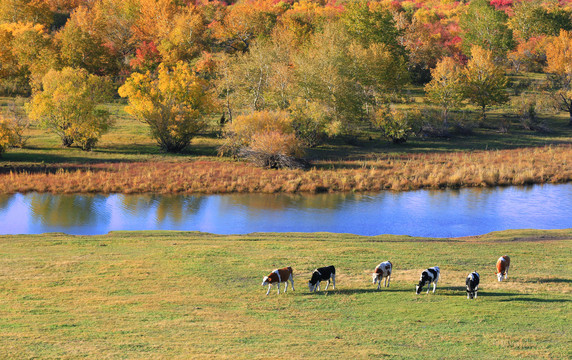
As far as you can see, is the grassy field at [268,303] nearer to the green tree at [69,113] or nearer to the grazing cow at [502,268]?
the grazing cow at [502,268]

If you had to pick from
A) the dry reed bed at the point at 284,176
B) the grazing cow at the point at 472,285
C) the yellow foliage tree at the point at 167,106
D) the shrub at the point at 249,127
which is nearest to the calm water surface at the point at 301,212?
the dry reed bed at the point at 284,176

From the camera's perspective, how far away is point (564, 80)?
276 feet

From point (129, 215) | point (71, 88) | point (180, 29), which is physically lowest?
point (129, 215)

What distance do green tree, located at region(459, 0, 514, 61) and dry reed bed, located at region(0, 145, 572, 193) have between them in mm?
43379

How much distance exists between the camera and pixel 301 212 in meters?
38.4

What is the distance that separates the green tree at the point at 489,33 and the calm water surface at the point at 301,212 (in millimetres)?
54602

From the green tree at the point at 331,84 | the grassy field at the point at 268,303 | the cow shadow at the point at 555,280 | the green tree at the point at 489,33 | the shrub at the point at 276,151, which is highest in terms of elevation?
the green tree at the point at 489,33

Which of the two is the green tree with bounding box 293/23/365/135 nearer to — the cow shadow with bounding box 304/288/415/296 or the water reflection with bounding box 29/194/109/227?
the water reflection with bounding box 29/194/109/227

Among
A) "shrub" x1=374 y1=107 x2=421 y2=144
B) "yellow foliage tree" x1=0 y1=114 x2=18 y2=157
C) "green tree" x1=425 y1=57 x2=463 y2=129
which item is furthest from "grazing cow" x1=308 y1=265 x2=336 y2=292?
"green tree" x1=425 y1=57 x2=463 y2=129

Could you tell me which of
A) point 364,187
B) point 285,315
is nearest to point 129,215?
point 364,187

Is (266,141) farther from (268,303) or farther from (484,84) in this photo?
(484,84)

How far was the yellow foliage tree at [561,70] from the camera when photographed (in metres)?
82.6

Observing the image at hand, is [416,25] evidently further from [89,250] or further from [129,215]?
[89,250]

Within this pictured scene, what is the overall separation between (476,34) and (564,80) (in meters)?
18.0
